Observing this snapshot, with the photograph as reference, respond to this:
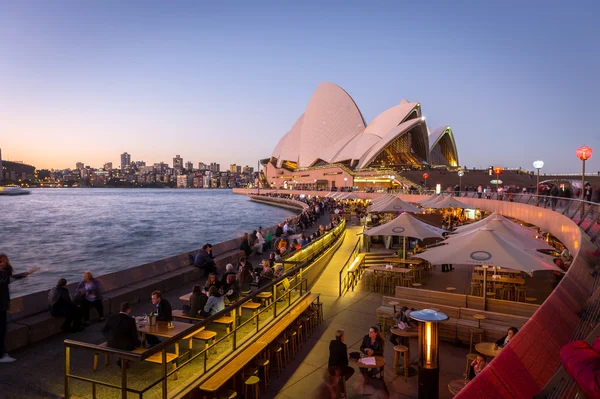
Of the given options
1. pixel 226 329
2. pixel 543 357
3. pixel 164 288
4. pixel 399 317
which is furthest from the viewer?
pixel 164 288

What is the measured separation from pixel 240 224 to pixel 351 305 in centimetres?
3690

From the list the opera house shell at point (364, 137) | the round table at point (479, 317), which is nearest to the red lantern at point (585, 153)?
the round table at point (479, 317)

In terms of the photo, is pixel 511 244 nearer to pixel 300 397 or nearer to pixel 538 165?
pixel 300 397

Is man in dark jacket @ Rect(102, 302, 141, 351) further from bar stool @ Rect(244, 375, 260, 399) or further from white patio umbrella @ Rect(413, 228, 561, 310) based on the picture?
white patio umbrella @ Rect(413, 228, 561, 310)

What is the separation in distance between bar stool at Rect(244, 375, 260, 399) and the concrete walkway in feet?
0.93

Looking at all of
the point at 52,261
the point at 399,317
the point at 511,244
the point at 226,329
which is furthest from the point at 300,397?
the point at 52,261

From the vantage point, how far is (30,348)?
5992 mm

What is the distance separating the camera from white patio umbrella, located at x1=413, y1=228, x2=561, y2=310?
667 centimetres

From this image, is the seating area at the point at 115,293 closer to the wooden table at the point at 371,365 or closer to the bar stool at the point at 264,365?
the bar stool at the point at 264,365

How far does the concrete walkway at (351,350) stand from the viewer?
5.23m

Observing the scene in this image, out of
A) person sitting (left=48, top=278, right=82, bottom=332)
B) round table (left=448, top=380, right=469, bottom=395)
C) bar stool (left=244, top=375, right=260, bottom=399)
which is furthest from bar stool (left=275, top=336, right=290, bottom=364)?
person sitting (left=48, top=278, right=82, bottom=332)

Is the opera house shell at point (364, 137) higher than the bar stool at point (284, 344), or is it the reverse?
the opera house shell at point (364, 137)

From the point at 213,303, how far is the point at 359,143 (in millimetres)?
62956

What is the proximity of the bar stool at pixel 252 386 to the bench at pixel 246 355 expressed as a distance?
181mm
